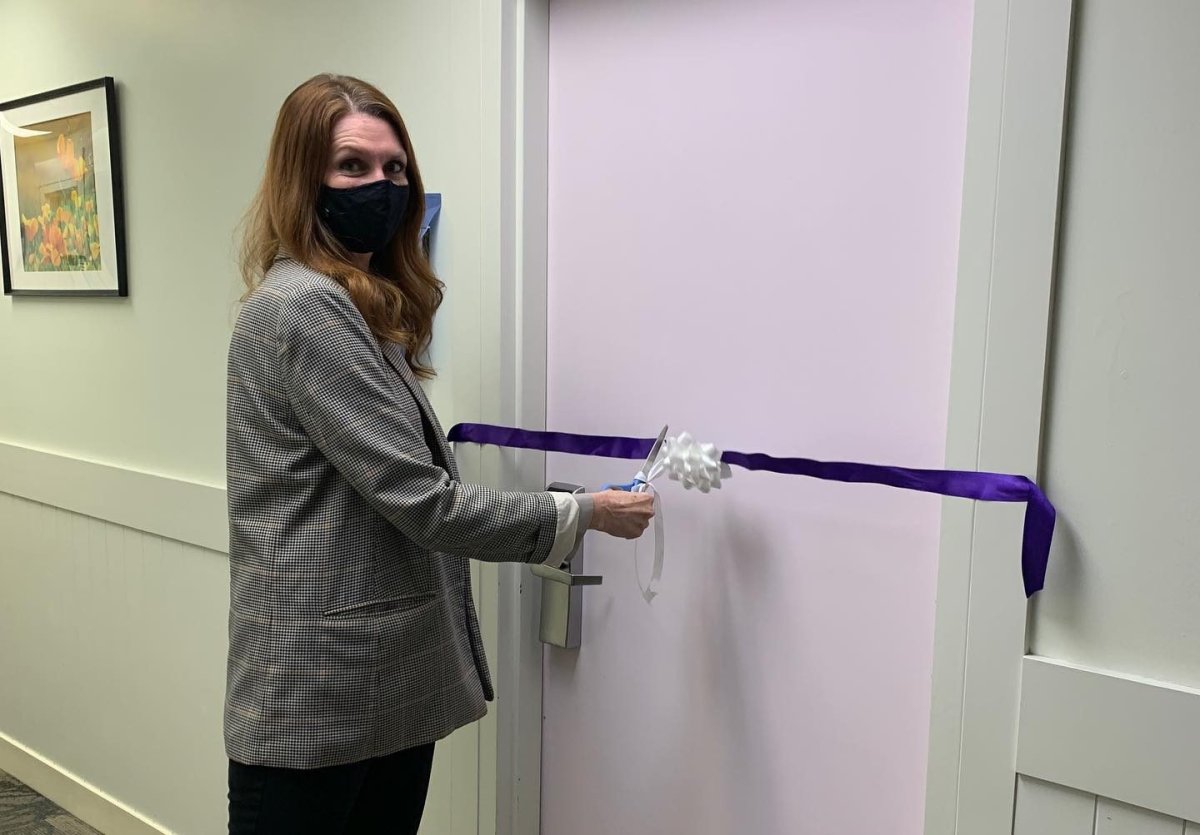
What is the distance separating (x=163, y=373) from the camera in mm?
2131

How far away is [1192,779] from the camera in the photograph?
96 cm

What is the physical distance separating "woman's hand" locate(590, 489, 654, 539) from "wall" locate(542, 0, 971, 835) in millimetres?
181

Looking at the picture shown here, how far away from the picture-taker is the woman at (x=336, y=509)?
1.13 meters

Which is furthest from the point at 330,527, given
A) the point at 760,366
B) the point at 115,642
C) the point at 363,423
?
the point at 115,642

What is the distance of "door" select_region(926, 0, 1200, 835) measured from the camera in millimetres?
953

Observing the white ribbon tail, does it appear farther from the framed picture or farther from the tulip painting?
the tulip painting

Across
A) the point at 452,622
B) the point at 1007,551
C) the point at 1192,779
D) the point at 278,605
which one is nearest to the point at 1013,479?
the point at 1007,551

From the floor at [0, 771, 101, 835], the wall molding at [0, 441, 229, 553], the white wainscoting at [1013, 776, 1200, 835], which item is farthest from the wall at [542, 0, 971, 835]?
the floor at [0, 771, 101, 835]

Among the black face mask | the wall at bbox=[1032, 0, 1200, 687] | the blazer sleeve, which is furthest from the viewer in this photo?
the black face mask

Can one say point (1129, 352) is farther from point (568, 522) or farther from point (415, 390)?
point (415, 390)

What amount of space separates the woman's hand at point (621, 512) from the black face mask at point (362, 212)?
44 cm

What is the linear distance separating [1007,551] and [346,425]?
0.75 metres

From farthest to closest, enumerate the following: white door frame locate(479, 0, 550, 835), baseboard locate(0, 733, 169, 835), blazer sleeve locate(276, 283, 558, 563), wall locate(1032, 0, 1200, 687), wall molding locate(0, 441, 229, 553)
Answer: baseboard locate(0, 733, 169, 835), wall molding locate(0, 441, 229, 553), white door frame locate(479, 0, 550, 835), blazer sleeve locate(276, 283, 558, 563), wall locate(1032, 0, 1200, 687)

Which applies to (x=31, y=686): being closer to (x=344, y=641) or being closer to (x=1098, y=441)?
(x=344, y=641)
